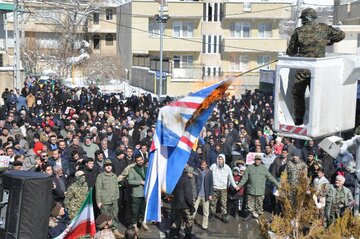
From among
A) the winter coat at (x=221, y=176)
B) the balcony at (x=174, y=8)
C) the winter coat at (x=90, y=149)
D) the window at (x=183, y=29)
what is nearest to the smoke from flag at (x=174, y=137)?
the winter coat at (x=221, y=176)

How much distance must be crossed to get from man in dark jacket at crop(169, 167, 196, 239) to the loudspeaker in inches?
168

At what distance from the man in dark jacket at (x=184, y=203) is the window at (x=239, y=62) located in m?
42.0

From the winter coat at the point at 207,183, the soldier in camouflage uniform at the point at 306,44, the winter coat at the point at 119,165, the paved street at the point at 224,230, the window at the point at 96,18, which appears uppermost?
the window at the point at 96,18

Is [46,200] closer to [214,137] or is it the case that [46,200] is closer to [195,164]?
[195,164]

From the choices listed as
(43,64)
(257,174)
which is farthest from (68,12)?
(257,174)

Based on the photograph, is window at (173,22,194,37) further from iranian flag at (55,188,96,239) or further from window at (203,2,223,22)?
iranian flag at (55,188,96,239)

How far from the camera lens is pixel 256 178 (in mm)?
12531

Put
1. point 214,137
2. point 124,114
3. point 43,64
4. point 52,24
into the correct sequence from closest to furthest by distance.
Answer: point 214,137 → point 124,114 → point 43,64 → point 52,24

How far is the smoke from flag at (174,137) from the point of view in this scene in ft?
24.2

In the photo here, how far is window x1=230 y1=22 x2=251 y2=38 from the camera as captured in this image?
5262 centimetres

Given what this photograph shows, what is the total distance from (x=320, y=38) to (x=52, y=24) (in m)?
55.5

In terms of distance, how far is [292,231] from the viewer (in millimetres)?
5816

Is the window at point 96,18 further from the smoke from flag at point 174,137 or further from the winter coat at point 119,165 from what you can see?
the smoke from flag at point 174,137

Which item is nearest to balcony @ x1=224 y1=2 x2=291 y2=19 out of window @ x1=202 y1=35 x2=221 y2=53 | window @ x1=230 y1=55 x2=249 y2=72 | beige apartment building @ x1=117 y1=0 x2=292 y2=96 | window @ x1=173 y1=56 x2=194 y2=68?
beige apartment building @ x1=117 y1=0 x2=292 y2=96
